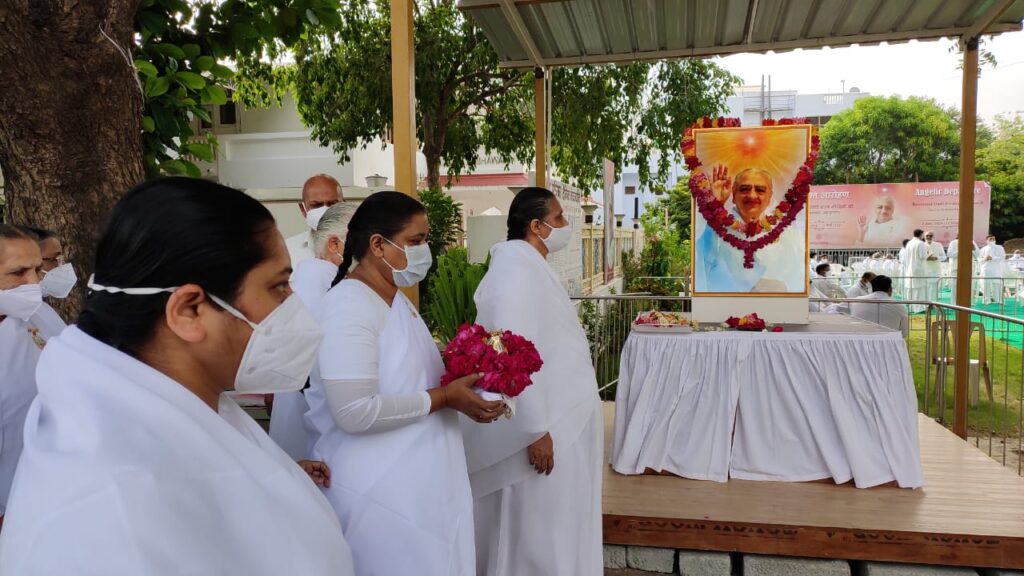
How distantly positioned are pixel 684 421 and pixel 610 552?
1254mm

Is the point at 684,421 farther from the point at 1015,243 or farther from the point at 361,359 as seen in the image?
the point at 1015,243

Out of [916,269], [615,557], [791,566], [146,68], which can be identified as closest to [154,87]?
[146,68]

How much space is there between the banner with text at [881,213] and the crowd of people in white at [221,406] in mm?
27293

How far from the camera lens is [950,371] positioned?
1039 cm

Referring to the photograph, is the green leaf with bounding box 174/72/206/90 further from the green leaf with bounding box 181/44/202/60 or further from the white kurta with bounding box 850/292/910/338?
the white kurta with bounding box 850/292/910/338

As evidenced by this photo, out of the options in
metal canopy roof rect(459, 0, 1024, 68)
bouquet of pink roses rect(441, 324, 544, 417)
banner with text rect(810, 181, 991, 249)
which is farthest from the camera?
banner with text rect(810, 181, 991, 249)

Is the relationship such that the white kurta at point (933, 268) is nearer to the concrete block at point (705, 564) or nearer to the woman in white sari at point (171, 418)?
the concrete block at point (705, 564)

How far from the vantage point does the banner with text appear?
86.0ft

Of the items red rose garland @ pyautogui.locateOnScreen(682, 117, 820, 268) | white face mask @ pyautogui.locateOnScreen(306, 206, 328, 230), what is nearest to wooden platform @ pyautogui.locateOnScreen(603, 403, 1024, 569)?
red rose garland @ pyautogui.locateOnScreen(682, 117, 820, 268)

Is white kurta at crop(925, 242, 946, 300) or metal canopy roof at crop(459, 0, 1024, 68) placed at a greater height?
metal canopy roof at crop(459, 0, 1024, 68)

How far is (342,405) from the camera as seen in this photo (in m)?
1.86

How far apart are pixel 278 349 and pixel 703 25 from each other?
5.73 metres

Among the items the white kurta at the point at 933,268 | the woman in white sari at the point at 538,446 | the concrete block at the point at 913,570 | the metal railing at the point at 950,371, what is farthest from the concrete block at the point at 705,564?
the white kurta at the point at 933,268

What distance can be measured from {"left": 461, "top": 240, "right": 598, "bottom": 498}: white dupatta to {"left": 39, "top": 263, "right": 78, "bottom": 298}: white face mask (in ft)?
5.24
